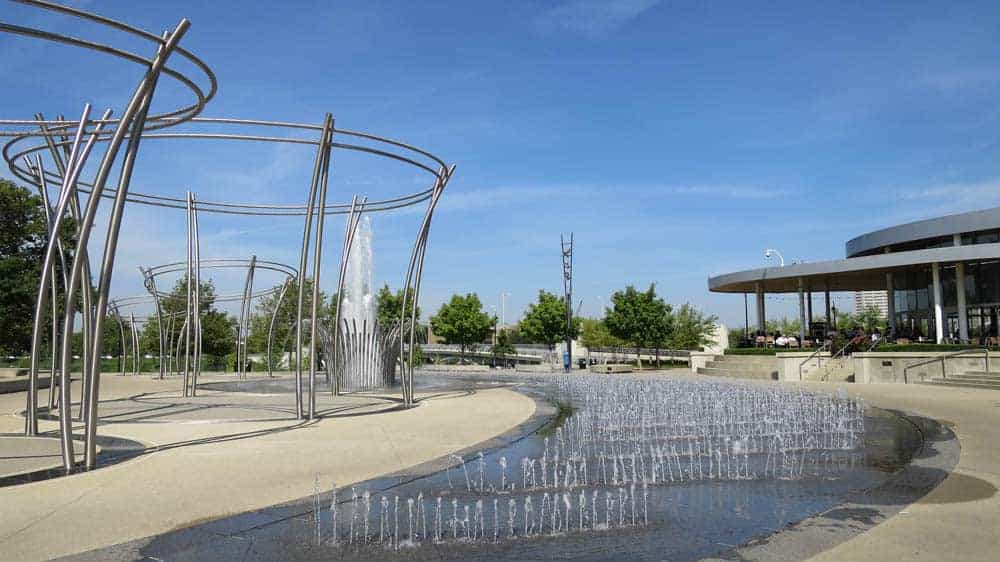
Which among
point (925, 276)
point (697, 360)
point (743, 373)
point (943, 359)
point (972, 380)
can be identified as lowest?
point (743, 373)

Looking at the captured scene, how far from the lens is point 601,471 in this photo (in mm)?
8875

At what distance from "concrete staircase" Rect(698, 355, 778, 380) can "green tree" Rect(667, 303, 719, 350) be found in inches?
951

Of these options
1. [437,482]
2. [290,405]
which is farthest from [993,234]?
[437,482]

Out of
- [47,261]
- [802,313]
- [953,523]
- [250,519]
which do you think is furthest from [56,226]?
[802,313]

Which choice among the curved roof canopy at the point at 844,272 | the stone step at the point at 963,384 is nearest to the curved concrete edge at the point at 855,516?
the stone step at the point at 963,384

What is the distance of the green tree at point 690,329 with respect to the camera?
62188mm

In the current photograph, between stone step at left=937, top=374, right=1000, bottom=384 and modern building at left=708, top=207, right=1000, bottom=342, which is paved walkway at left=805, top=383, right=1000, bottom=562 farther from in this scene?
modern building at left=708, top=207, right=1000, bottom=342

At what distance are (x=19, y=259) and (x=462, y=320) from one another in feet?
111

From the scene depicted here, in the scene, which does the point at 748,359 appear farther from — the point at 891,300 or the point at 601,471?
the point at 601,471

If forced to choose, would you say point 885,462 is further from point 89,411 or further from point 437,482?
point 89,411

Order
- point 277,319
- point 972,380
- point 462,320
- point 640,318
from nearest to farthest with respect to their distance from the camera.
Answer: point 972,380 → point 640,318 → point 277,319 → point 462,320

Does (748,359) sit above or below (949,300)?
below

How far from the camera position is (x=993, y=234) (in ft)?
121

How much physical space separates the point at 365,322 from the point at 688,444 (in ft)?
44.7
